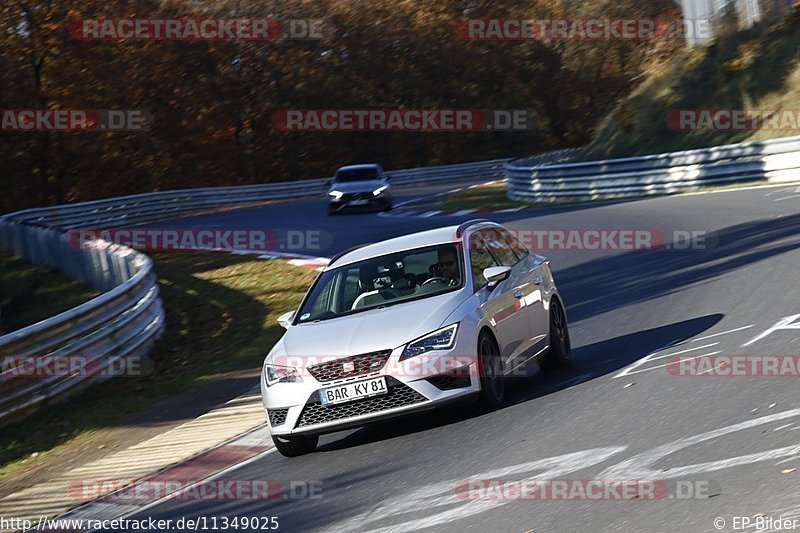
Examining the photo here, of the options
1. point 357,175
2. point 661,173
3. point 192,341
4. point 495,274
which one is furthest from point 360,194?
point 495,274

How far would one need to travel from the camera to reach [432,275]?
1039cm

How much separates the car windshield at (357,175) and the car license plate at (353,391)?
88.0 ft

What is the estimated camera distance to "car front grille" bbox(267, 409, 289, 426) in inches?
373

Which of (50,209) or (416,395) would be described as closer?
(416,395)

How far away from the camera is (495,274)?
33.4 ft

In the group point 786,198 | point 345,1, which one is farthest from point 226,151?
point 786,198

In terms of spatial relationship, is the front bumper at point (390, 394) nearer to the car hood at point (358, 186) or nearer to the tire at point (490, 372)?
the tire at point (490, 372)

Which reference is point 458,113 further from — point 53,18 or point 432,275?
point 432,275

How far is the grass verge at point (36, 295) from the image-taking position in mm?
22516

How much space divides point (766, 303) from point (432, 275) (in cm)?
425

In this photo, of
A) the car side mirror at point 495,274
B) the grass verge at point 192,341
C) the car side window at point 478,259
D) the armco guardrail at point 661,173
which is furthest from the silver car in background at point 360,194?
the car side mirror at point 495,274

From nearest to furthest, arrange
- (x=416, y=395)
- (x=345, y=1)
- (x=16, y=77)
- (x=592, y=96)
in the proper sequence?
1. (x=416, y=395)
2. (x=16, y=77)
3. (x=345, y=1)
4. (x=592, y=96)

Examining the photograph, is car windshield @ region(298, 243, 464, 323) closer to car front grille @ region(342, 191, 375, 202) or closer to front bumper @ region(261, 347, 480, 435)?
front bumper @ region(261, 347, 480, 435)

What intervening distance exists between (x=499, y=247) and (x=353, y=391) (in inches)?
102
